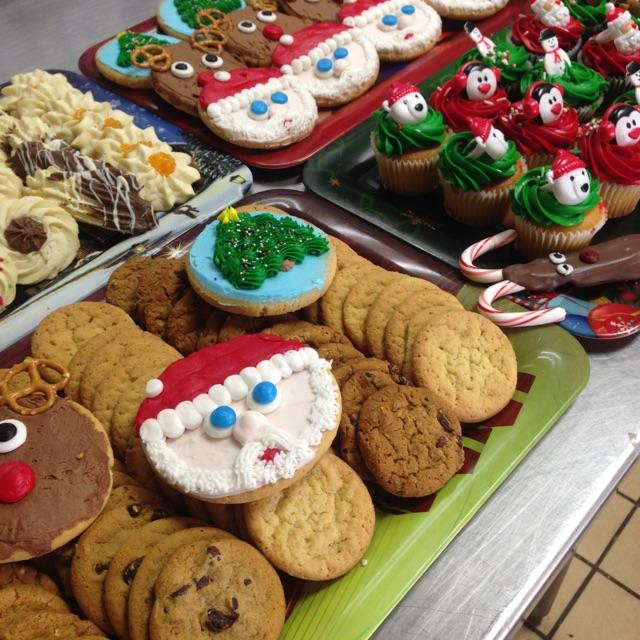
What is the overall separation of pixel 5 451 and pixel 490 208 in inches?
74.9

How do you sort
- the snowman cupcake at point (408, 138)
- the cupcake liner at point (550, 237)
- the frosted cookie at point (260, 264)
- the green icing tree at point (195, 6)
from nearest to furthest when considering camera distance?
1. the frosted cookie at point (260, 264)
2. the cupcake liner at point (550, 237)
3. the snowman cupcake at point (408, 138)
4. the green icing tree at point (195, 6)

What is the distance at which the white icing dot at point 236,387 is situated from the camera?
1698mm

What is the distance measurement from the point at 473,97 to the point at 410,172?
0.45 metres

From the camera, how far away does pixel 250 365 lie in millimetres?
1768

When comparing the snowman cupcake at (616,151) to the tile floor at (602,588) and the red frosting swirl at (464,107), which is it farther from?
the tile floor at (602,588)

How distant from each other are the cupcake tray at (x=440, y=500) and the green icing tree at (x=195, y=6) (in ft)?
6.05

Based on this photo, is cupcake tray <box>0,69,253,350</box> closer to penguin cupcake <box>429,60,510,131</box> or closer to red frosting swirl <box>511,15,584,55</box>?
penguin cupcake <box>429,60,510,131</box>

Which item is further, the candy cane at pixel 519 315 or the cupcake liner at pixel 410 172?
the cupcake liner at pixel 410 172

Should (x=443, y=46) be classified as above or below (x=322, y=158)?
above

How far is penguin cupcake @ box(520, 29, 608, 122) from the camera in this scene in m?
2.91

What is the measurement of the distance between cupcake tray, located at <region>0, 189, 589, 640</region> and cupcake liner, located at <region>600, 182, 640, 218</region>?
73 centimetres

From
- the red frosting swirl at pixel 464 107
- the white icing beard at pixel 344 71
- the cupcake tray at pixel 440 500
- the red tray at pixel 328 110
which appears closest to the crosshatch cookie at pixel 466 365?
the cupcake tray at pixel 440 500

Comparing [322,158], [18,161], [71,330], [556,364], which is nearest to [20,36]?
[18,161]

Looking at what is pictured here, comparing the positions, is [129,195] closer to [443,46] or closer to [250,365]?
[250,365]
